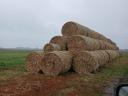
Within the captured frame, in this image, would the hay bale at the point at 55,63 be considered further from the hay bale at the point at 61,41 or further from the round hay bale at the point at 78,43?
the hay bale at the point at 61,41

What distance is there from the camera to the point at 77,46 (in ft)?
52.5

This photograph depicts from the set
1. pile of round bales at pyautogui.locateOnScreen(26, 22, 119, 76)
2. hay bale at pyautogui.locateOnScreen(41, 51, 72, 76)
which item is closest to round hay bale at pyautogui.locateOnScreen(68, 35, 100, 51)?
pile of round bales at pyautogui.locateOnScreen(26, 22, 119, 76)

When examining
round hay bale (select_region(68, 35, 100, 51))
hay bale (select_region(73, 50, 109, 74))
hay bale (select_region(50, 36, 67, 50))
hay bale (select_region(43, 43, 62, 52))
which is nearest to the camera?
hay bale (select_region(73, 50, 109, 74))

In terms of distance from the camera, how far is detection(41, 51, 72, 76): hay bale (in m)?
13.6

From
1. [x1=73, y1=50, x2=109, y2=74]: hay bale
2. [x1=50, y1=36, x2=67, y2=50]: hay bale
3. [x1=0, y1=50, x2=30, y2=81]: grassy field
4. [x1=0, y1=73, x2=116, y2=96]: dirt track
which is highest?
[x1=50, y1=36, x2=67, y2=50]: hay bale

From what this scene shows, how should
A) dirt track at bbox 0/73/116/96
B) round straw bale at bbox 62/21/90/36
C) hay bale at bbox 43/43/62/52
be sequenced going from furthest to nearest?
round straw bale at bbox 62/21/90/36 → hay bale at bbox 43/43/62/52 → dirt track at bbox 0/73/116/96

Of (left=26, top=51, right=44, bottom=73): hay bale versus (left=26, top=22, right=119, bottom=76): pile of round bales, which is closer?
(left=26, top=22, right=119, bottom=76): pile of round bales

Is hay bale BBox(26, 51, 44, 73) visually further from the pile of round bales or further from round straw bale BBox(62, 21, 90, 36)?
round straw bale BBox(62, 21, 90, 36)

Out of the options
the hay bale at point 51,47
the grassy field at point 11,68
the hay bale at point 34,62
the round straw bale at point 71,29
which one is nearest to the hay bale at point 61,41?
the hay bale at point 51,47

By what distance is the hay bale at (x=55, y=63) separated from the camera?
13.6m

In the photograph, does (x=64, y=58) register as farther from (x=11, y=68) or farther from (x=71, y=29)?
(x=11, y=68)

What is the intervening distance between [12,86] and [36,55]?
4886 mm

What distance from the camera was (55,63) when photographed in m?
13.6

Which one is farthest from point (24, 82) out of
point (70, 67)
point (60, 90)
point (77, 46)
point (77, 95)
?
point (77, 46)
